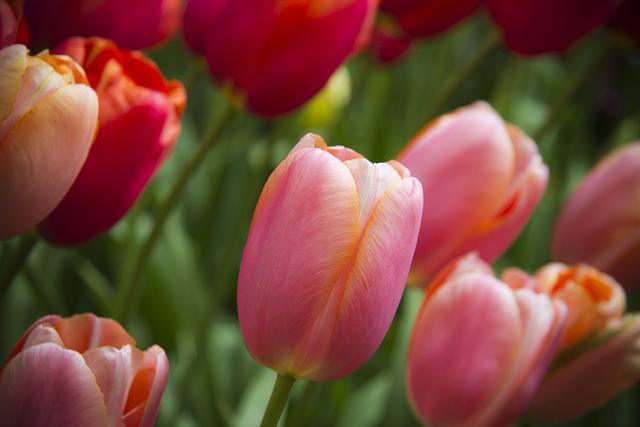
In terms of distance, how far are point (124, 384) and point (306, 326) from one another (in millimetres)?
65

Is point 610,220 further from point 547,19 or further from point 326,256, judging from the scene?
point 326,256

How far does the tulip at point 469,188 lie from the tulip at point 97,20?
0.14 metres

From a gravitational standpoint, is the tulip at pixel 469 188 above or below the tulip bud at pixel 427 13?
below

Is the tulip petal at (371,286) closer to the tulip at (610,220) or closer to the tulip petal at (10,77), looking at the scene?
the tulip petal at (10,77)

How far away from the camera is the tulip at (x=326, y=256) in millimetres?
325

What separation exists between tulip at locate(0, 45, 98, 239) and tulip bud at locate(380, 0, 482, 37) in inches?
10.1

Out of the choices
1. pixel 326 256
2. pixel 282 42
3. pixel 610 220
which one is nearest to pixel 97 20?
pixel 282 42

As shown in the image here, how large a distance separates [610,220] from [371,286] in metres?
0.26

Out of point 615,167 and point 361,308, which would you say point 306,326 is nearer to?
point 361,308

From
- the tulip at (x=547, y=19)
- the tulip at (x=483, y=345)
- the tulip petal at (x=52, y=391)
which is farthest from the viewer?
the tulip at (x=547, y=19)

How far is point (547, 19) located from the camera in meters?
0.54

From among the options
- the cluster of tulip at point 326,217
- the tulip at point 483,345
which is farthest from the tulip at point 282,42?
the tulip at point 483,345

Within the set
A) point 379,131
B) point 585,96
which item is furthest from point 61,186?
point 585,96

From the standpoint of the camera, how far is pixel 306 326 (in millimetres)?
335
